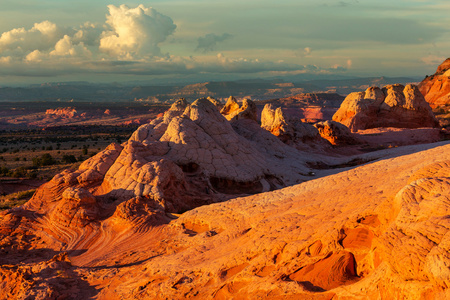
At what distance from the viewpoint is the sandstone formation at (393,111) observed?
32.1 meters

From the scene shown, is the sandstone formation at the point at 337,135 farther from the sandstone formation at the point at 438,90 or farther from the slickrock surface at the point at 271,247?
the sandstone formation at the point at 438,90

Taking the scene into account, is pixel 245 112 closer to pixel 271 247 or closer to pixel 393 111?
pixel 393 111

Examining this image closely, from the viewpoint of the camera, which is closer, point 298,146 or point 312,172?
point 312,172

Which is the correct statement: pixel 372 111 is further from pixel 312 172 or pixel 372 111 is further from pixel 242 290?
pixel 242 290

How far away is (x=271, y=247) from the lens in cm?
688

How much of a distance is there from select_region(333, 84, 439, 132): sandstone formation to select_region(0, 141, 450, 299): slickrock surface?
23.0 m

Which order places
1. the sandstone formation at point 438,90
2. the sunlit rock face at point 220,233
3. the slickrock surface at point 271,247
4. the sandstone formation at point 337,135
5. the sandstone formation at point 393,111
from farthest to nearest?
1. the sandstone formation at point 438,90
2. the sandstone formation at point 393,111
3. the sandstone formation at point 337,135
4. the sunlit rock face at point 220,233
5. the slickrock surface at point 271,247

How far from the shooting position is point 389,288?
4.95m

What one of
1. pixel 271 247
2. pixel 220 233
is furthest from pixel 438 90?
pixel 271 247

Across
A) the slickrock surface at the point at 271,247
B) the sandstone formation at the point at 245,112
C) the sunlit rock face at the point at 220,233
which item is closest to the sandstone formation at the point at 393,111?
the sandstone formation at the point at 245,112

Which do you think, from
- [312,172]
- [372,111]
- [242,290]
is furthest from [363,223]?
[372,111]

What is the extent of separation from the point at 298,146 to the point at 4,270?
17475 millimetres

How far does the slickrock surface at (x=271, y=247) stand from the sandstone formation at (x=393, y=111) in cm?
2295

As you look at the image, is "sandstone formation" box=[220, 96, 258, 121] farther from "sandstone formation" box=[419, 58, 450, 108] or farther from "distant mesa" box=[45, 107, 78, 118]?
"distant mesa" box=[45, 107, 78, 118]
